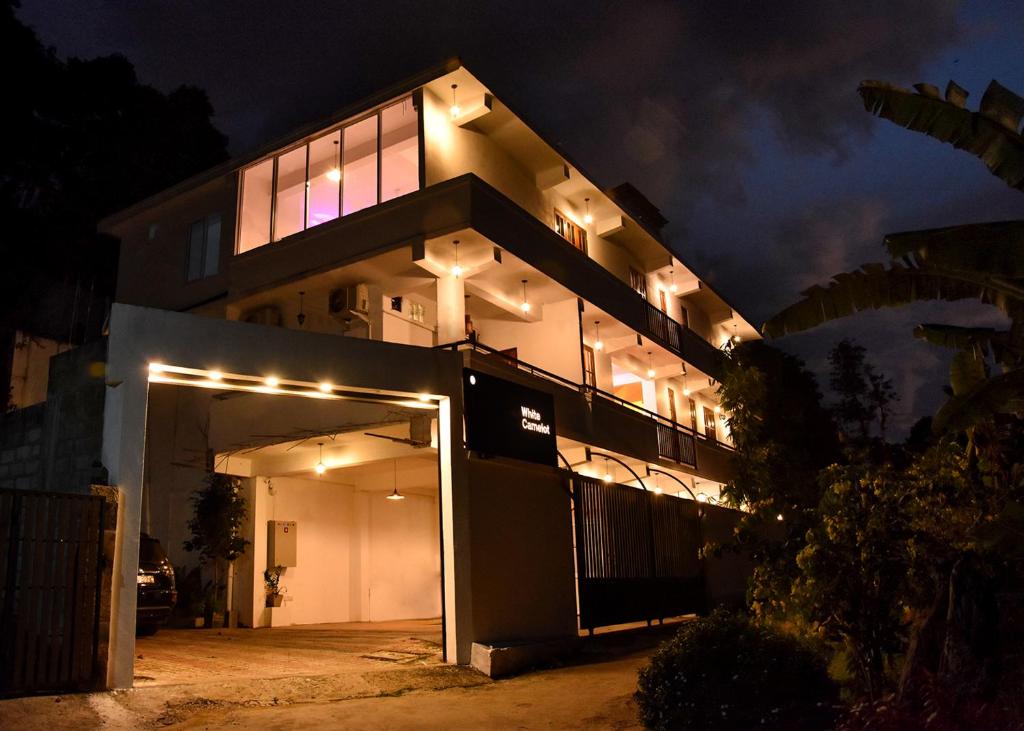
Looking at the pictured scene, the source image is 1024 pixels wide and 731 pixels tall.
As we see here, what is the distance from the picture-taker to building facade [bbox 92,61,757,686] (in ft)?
41.8

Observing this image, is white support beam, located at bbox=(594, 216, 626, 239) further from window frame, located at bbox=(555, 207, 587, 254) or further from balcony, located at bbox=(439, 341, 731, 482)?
balcony, located at bbox=(439, 341, 731, 482)

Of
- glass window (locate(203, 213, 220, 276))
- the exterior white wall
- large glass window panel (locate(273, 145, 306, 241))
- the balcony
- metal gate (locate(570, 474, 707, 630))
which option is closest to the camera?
→ the balcony

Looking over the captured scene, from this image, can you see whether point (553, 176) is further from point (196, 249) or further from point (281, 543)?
point (281, 543)

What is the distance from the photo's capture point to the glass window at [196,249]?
20391 mm

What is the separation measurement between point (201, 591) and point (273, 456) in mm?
3219

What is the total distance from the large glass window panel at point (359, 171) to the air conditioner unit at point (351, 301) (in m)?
1.68

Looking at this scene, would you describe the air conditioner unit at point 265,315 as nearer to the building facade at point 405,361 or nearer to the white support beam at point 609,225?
the building facade at point 405,361

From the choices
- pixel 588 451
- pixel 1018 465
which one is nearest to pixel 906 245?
pixel 1018 465

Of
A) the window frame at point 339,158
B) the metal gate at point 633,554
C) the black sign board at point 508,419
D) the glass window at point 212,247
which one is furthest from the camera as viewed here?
the glass window at point 212,247

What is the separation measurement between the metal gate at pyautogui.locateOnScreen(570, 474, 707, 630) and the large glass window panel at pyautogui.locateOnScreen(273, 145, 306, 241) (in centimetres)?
866

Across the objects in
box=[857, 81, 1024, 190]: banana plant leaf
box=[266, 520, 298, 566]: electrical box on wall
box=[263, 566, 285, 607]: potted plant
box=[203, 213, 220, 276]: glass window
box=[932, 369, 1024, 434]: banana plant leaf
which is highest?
box=[203, 213, 220, 276]: glass window

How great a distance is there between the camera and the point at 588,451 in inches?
739

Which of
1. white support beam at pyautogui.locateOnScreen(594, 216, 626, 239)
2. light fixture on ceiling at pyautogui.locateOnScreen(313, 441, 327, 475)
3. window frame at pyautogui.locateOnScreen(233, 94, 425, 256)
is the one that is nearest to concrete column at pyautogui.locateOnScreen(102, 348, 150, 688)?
light fixture on ceiling at pyautogui.locateOnScreen(313, 441, 327, 475)

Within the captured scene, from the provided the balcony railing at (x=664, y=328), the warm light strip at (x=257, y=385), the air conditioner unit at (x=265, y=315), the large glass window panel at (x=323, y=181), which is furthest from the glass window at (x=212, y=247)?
the balcony railing at (x=664, y=328)
